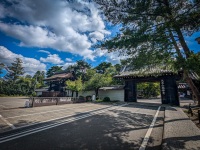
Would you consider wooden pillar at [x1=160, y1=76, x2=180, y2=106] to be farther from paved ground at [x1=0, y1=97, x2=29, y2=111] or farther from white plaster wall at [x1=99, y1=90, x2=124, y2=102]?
paved ground at [x1=0, y1=97, x2=29, y2=111]

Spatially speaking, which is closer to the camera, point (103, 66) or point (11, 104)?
point (11, 104)

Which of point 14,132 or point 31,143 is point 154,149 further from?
point 14,132

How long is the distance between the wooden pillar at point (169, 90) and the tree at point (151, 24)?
435 inches

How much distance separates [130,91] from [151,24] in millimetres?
14717

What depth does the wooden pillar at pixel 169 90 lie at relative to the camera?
48.7 feet

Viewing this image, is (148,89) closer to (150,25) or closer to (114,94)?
(114,94)

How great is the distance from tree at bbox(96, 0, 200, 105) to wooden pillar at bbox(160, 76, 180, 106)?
11.1m

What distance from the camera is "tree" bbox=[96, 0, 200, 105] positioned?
474cm

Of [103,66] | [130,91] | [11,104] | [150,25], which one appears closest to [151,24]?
[150,25]

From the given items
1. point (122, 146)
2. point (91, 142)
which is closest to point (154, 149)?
point (122, 146)

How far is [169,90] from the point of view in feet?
50.3

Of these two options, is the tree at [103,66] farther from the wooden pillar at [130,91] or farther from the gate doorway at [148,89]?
the wooden pillar at [130,91]

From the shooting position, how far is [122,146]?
341 centimetres

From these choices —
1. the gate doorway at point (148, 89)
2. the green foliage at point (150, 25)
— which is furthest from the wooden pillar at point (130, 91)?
the gate doorway at point (148, 89)
